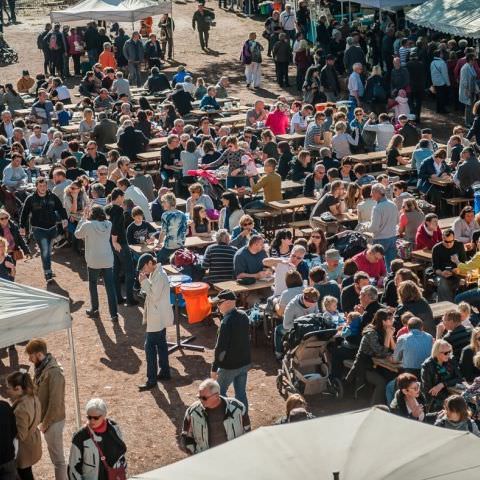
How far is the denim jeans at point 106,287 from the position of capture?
14.6 metres

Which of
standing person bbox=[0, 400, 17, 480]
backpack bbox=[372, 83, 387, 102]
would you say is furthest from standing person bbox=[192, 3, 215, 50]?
standing person bbox=[0, 400, 17, 480]

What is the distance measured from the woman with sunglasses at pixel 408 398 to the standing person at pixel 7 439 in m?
3.27

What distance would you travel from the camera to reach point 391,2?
29406mm

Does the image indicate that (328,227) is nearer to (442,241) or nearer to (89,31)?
(442,241)

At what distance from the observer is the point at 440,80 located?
26.4 m

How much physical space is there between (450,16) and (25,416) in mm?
19765

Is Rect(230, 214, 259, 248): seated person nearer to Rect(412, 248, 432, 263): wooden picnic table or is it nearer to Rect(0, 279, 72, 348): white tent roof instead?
Rect(412, 248, 432, 263): wooden picnic table

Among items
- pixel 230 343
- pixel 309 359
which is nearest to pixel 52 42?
pixel 309 359

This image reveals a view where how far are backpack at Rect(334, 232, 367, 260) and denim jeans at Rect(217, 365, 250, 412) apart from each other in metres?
4.14

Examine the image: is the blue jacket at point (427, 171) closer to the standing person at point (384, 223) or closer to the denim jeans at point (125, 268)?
the standing person at point (384, 223)

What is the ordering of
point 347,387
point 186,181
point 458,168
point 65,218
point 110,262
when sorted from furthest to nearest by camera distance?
point 186,181, point 458,168, point 65,218, point 110,262, point 347,387

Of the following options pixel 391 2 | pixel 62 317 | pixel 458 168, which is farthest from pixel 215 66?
pixel 62 317

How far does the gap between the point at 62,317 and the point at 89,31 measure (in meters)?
24.0

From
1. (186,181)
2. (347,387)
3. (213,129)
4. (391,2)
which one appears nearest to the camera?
(347,387)
